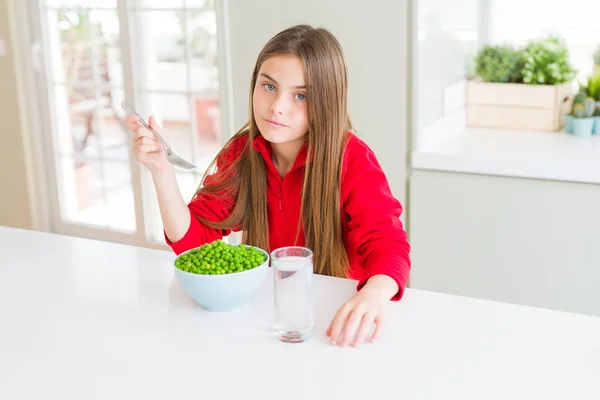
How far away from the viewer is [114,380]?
1.09 m

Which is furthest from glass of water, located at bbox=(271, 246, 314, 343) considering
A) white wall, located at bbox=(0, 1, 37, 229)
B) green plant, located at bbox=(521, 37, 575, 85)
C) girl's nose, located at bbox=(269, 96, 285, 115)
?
white wall, located at bbox=(0, 1, 37, 229)

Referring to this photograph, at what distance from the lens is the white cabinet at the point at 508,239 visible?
2.34m

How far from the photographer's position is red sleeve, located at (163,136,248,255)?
1675mm

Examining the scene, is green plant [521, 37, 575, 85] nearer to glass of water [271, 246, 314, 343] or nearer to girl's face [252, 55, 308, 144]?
girl's face [252, 55, 308, 144]

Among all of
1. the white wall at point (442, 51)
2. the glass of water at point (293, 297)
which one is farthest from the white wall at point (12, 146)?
the glass of water at point (293, 297)

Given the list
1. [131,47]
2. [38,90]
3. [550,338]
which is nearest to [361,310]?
[550,338]

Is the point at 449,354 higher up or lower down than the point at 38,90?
lower down

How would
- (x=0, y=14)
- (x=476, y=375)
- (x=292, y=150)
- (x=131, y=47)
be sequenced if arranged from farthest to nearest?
(x=0, y=14) → (x=131, y=47) → (x=292, y=150) → (x=476, y=375)

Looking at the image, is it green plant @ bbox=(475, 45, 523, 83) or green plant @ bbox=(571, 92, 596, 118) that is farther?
green plant @ bbox=(475, 45, 523, 83)

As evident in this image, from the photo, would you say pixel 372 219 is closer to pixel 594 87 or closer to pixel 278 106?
pixel 278 106

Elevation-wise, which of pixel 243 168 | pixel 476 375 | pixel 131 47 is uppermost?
pixel 131 47

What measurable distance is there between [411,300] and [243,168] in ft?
1.97

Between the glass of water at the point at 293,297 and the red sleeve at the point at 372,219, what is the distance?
0.22 m

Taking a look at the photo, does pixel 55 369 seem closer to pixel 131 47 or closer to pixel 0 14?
pixel 131 47
